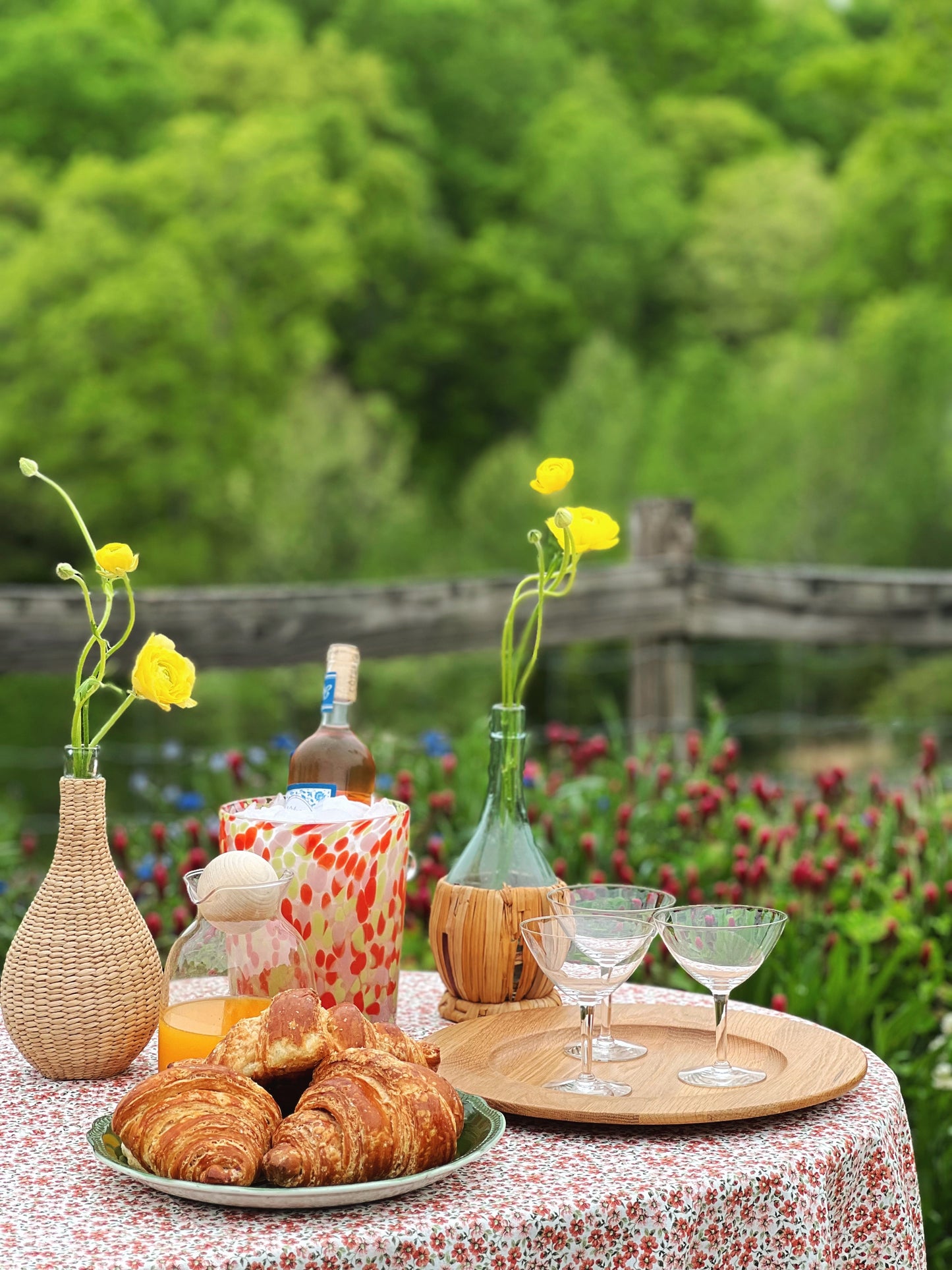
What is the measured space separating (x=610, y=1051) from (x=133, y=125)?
24240 mm

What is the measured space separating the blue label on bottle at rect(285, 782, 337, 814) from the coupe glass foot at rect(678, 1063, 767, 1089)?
0.47 meters

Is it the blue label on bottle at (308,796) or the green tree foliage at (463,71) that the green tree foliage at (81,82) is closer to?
the green tree foliage at (463,71)

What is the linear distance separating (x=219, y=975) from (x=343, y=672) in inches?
16.4

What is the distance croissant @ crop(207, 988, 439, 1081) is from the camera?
1.22 metres

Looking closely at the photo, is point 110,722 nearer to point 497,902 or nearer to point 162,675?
point 162,675

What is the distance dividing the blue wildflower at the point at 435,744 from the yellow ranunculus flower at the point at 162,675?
7.50 feet

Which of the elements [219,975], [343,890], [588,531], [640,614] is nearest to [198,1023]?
[219,975]

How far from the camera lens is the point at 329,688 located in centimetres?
171

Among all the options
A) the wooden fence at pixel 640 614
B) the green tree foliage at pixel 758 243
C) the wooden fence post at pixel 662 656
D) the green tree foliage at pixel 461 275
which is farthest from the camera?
the green tree foliage at pixel 758 243

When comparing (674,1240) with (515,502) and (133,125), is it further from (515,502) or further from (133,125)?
(133,125)

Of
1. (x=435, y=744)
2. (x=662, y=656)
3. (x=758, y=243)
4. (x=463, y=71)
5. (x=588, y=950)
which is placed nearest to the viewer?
(x=588, y=950)

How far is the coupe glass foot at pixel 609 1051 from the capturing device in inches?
59.8

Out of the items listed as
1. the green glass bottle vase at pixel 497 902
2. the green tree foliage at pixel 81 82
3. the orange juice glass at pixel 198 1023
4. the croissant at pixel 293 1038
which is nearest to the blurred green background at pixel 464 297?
the green tree foliage at pixel 81 82

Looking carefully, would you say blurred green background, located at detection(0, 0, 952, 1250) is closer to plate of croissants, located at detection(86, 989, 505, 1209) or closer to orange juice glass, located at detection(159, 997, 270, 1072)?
orange juice glass, located at detection(159, 997, 270, 1072)
